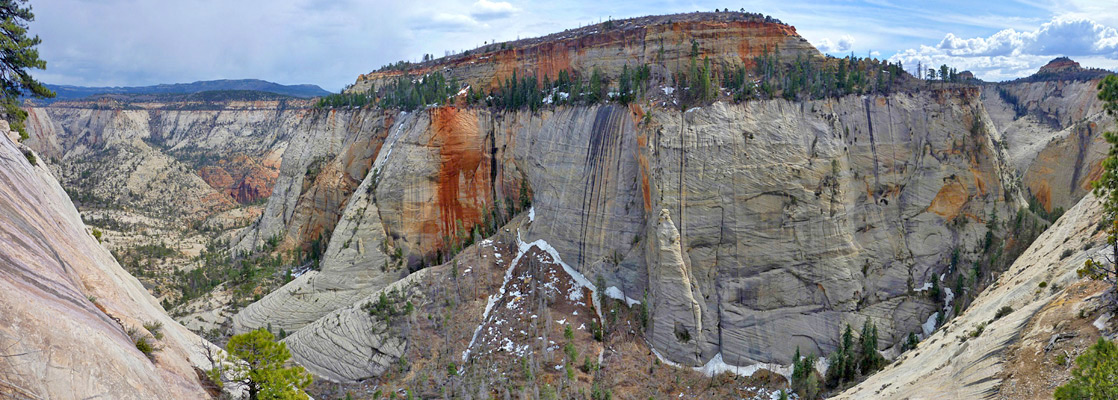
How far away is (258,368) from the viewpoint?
58.5 feet

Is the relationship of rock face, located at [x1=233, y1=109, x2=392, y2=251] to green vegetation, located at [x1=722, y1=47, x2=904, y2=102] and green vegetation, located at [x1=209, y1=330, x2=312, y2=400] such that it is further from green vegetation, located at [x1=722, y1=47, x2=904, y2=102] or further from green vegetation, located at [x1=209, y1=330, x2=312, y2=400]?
green vegetation, located at [x1=209, y1=330, x2=312, y2=400]

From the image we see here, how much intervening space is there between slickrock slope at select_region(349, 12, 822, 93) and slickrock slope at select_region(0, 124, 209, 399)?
39.8m

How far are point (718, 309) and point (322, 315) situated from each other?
2980 cm

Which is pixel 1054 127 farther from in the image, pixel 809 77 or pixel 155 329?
pixel 155 329

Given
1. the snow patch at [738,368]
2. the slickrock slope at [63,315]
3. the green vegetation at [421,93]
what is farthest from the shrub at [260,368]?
the green vegetation at [421,93]

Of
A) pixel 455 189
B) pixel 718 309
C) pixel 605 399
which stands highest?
pixel 455 189

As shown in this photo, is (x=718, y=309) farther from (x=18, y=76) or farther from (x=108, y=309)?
(x=18, y=76)

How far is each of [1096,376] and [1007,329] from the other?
7.65m

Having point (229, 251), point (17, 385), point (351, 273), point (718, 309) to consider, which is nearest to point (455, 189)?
point (351, 273)

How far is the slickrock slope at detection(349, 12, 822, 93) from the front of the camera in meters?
50.0

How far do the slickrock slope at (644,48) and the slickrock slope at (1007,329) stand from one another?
24702 mm

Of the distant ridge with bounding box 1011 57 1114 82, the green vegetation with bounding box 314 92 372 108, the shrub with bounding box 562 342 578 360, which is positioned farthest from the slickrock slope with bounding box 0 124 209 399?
the distant ridge with bounding box 1011 57 1114 82

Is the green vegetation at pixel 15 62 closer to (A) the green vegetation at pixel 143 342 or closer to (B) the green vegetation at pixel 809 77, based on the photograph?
(A) the green vegetation at pixel 143 342

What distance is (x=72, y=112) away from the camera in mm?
170875
